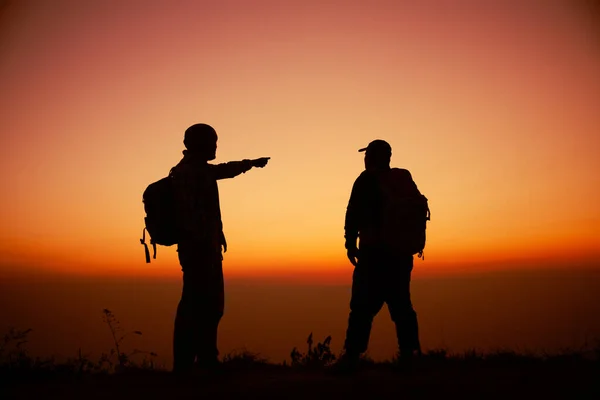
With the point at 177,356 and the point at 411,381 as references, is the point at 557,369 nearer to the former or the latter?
the point at 411,381

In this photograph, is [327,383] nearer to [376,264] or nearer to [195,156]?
[376,264]

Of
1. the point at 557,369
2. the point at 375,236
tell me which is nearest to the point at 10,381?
the point at 375,236

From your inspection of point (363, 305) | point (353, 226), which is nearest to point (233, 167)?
point (353, 226)

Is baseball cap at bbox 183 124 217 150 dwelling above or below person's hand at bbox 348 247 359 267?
above

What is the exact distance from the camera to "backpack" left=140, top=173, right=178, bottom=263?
21.6ft

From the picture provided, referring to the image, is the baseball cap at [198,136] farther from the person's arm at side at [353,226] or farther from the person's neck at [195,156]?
the person's arm at side at [353,226]

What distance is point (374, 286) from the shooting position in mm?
7027

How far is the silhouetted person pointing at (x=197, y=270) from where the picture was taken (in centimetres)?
660

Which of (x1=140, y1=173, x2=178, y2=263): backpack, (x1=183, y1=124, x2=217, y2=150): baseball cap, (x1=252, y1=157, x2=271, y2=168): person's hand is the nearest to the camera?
(x1=140, y1=173, x2=178, y2=263): backpack

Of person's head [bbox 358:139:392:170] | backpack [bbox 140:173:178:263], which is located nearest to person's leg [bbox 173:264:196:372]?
backpack [bbox 140:173:178:263]

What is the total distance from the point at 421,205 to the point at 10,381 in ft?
17.8

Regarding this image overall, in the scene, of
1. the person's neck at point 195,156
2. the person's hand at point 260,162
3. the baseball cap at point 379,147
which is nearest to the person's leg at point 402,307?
the baseball cap at point 379,147

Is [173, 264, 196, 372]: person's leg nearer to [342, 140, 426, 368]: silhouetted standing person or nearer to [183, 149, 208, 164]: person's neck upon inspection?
[183, 149, 208, 164]: person's neck

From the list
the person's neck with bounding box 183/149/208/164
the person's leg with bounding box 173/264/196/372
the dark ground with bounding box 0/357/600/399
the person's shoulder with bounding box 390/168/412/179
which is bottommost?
the dark ground with bounding box 0/357/600/399
